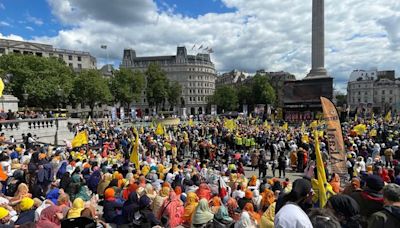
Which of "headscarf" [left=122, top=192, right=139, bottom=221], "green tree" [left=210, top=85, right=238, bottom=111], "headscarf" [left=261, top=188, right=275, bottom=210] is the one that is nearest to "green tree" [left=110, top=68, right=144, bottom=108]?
"green tree" [left=210, top=85, right=238, bottom=111]

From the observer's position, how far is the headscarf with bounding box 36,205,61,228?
18.5ft

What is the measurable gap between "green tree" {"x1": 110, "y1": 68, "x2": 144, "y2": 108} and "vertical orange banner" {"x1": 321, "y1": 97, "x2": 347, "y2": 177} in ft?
251

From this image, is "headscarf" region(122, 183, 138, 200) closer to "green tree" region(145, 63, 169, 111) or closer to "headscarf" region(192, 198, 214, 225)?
"headscarf" region(192, 198, 214, 225)

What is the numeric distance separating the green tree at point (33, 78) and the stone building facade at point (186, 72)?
78.2m

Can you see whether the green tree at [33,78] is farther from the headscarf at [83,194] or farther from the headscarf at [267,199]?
the headscarf at [267,199]

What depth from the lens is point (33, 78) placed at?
54812mm

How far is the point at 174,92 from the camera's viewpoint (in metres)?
111

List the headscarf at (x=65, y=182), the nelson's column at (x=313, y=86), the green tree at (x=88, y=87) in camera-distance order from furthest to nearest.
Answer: the green tree at (x=88, y=87) < the nelson's column at (x=313, y=86) < the headscarf at (x=65, y=182)

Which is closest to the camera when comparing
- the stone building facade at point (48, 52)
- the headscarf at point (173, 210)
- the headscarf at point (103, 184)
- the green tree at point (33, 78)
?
the headscarf at point (173, 210)

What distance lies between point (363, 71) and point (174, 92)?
279 feet

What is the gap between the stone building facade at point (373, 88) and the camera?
12581cm

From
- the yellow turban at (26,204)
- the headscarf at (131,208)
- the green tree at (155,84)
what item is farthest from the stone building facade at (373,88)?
the yellow turban at (26,204)

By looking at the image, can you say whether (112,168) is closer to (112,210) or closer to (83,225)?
(112,210)

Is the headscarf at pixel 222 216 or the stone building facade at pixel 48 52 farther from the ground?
the stone building facade at pixel 48 52
